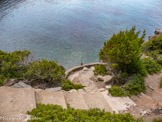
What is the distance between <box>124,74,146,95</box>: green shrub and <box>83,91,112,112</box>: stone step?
265 cm

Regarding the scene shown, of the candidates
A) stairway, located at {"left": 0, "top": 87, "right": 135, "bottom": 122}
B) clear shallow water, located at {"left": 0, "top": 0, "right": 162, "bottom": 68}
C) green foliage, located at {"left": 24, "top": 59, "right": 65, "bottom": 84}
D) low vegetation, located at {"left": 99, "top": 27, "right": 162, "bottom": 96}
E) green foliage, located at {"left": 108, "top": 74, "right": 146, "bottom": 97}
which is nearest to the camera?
stairway, located at {"left": 0, "top": 87, "right": 135, "bottom": 122}

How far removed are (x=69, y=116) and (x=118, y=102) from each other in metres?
5.22

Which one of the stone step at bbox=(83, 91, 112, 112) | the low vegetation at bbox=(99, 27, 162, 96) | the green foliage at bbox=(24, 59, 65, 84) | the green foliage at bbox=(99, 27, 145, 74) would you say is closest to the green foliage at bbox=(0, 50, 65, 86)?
the green foliage at bbox=(24, 59, 65, 84)

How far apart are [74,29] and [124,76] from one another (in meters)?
20.7

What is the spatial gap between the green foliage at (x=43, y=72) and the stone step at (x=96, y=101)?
343 cm

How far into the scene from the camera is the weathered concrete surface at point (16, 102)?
7588mm

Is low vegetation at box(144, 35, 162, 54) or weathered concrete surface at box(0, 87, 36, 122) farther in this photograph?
low vegetation at box(144, 35, 162, 54)

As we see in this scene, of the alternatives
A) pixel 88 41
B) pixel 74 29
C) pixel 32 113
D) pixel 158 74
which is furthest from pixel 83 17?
pixel 32 113

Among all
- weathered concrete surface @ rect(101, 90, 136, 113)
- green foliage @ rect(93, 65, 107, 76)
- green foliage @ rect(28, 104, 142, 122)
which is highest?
green foliage @ rect(28, 104, 142, 122)

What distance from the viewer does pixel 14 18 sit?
34188 millimetres

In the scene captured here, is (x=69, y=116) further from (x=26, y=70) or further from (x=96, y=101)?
(x=26, y=70)

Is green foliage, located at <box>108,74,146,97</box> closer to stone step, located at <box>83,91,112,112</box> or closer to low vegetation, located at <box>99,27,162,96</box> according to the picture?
low vegetation, located at <box>99,27,162,96</box>

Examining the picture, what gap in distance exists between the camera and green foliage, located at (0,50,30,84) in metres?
12.3

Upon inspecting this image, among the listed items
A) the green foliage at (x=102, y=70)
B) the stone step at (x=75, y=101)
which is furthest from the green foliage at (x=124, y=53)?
the stone step at (x=75, y=101)
